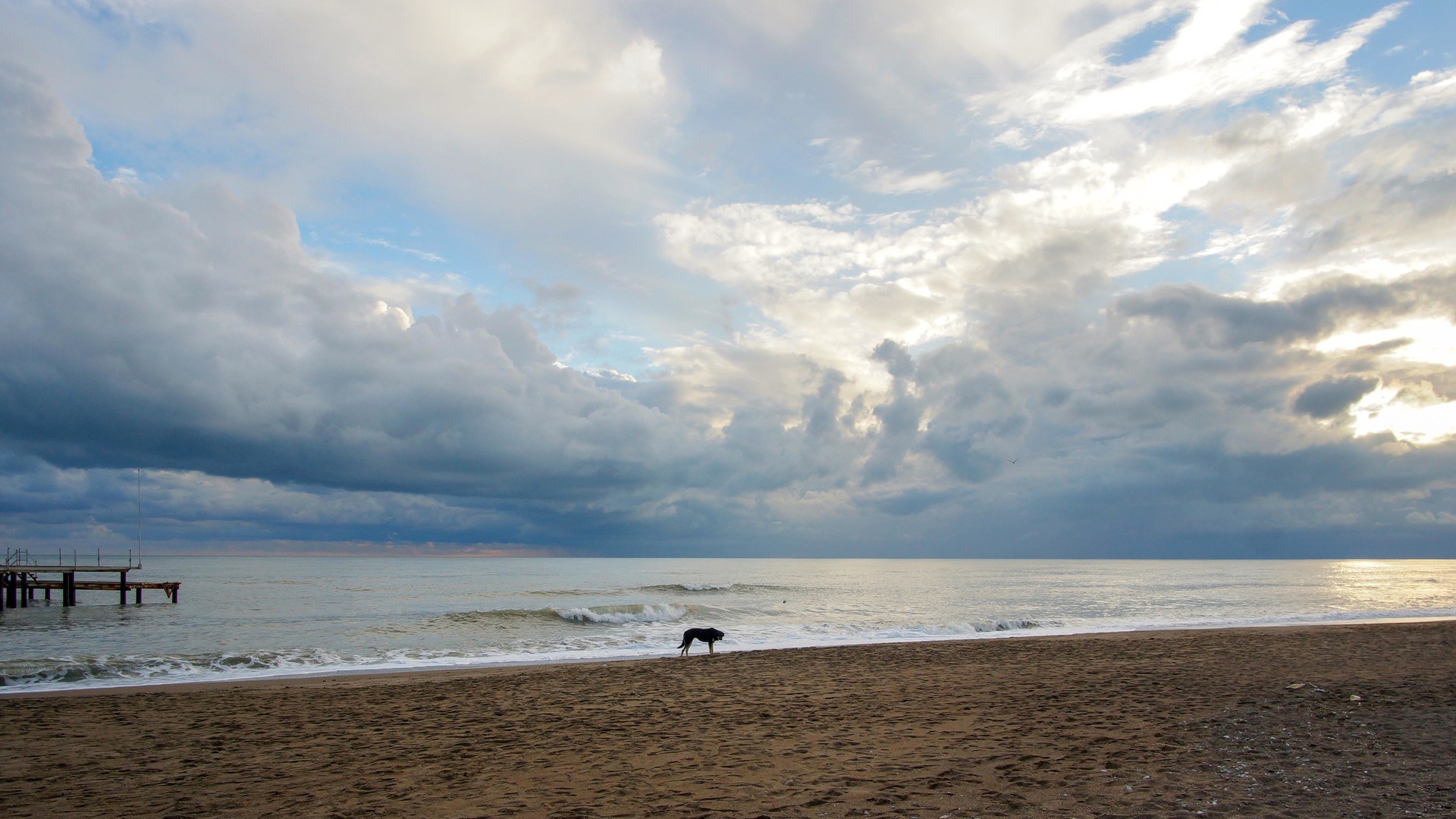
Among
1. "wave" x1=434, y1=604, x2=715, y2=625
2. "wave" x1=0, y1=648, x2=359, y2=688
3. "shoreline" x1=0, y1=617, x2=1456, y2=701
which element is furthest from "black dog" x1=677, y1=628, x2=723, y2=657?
"wave" x1=434, y1=604, x2=715, y2=625

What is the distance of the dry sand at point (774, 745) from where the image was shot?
7215mm

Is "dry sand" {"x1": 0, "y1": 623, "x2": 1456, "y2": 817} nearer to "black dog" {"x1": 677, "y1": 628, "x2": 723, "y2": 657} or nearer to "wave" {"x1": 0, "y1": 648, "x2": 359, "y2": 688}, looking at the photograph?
"wave" {"x1": 0, "y1": 648, "x2": 359, "y2": 688}

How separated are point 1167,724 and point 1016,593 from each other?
56105mm

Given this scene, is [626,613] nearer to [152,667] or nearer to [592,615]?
[592,615]

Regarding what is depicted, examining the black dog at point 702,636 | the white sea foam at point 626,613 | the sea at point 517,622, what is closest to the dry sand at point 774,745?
the black dog at point 702,636

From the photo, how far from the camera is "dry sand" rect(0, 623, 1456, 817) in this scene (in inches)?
284

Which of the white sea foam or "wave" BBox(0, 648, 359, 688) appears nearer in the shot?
"wave" BBox(0, 648, 359, 688)

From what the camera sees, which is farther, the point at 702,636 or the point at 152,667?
the point at 702,636

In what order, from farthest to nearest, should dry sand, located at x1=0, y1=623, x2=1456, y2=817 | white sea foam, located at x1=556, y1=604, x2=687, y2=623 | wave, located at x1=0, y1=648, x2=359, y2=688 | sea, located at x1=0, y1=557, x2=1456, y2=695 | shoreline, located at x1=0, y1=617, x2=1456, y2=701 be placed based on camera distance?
white sea foam, located at x1=556, y1=604, x2=687, y2=623 → sea, located at x1=0, y1=557, x2=1456, y2=695 → wave, located at x1=0, y1=648, x2=359, y2=688 → shoreline, located at x1=0, y1=617, x2=1456, y2=701 → dry sand, located at x1=0, y1=623, x2=1456, y2=817

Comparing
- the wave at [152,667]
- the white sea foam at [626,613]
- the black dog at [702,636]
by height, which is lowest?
the white sea foam at [626,613]

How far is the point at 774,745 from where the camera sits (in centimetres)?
948

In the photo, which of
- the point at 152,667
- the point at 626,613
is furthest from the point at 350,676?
the point at 626,613

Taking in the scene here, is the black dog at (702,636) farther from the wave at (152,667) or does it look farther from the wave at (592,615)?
the wave at (592,615)

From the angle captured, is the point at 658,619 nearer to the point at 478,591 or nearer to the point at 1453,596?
the point at 478,591
